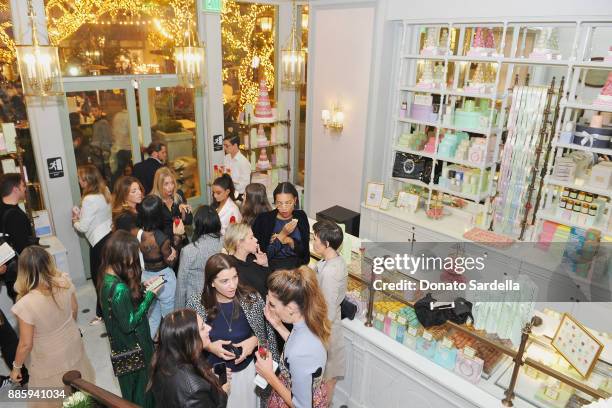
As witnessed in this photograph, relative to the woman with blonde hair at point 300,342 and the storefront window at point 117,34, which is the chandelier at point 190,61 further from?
the woman with blonde hair at point 300,342

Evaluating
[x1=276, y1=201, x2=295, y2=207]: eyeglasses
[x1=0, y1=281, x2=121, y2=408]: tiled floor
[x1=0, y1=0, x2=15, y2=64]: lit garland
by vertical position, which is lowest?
[x1=0, y1=281, x2=121, y2=408]: tiled floor

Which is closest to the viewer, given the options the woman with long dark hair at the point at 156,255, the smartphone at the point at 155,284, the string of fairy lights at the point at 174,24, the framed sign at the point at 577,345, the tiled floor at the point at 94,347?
the framed sign at the point at 577,345

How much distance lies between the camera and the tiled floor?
400 centimetres

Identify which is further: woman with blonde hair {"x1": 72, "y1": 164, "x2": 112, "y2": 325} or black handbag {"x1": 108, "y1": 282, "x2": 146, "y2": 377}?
woman with blonde hair {"x1": 72, "y1": 164, "x2": 112, "y2": 325}

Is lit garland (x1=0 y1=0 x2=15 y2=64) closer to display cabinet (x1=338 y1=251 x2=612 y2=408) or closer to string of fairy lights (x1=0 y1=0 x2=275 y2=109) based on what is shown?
string of fairy lights (x1=0 y1=0 x2=275 y2=109)

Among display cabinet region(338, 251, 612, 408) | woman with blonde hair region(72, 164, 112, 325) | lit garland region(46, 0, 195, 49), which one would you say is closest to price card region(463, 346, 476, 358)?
display cabinet region(338, 251, 612, 408)

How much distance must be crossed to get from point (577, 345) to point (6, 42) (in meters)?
5.83

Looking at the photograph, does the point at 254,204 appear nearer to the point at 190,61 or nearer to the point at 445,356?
the point at 190,61

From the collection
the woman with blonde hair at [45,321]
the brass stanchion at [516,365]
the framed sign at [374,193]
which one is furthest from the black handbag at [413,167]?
the woman with blonde hair at [45,321]

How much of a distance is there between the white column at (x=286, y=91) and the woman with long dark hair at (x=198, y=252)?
4133 mm

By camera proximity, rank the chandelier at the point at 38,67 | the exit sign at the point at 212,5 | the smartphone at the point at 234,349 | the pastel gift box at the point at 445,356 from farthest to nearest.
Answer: the exit sign at the point at 212,5 < the chandelier at the point at 38,67 < the pastel gift box at the point at 445,356 < the smartphone at the point at 234,349

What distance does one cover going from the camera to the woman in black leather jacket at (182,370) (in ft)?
6.62

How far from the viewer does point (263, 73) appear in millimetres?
7395

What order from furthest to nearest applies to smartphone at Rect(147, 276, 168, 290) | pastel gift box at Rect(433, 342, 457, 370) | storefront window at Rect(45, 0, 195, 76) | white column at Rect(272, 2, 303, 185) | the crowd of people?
white column at Rect(272, 2, 303, 185) < storefront window at Rect(45, 0, 195, 76) < smartphone at Rect(147, 276, 168, 290) < pastel gift box at Rect(433, 342, 457, 370) < the crowd of people
